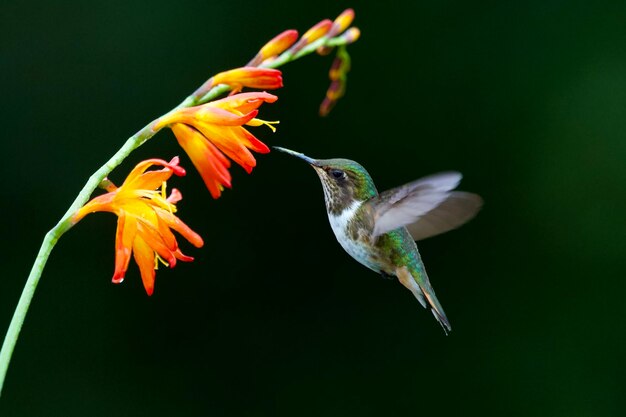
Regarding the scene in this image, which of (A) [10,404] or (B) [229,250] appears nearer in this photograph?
(A) [10,404]

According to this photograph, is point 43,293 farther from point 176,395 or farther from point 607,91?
point 607,91

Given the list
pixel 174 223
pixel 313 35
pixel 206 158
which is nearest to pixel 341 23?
pixel 313 35

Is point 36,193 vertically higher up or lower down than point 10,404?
higher up

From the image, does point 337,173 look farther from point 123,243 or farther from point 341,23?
point 123,243

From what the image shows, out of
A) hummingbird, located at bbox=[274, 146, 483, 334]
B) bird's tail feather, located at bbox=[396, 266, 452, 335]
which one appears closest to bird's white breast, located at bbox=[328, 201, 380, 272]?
hummingbird, located at bbox=[274, 146, 483, 334]

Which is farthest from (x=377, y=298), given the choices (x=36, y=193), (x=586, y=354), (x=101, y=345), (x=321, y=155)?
(x=36, y=193)

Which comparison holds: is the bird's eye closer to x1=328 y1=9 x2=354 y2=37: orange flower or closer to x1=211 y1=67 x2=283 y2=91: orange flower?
x1=328 y1=9 x2=354 y2=37: orange flower

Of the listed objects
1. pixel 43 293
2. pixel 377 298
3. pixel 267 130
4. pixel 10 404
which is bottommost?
pixel 377 298
